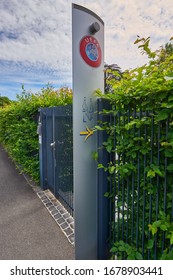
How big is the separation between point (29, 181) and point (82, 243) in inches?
125

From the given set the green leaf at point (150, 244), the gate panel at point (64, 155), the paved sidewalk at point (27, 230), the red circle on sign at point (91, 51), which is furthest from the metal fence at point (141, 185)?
the gate panel at point (64, 155)

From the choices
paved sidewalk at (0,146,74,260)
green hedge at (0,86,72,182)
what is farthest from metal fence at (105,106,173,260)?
green hedge at (0,86,72,182)

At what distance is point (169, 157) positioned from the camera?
4.87 feet

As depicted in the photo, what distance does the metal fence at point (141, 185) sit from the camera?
4.93ft

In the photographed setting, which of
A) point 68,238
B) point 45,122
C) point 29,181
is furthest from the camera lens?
point 29,181

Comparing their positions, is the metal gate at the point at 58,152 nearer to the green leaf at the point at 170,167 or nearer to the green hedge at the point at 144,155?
the green hedge at the point at 144,155

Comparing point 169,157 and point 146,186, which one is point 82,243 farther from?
point 169,157

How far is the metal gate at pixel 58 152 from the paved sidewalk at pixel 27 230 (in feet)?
1.50

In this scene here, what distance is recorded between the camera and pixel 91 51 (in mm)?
1972

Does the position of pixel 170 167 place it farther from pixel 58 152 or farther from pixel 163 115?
pixel 58 152

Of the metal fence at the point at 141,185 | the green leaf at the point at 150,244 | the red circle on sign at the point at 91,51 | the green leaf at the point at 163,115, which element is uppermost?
the red circle on sign at the point at 91,51

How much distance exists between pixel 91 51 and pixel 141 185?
1.51 m

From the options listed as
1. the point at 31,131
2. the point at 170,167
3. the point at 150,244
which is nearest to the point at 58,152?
the point at 31,131
